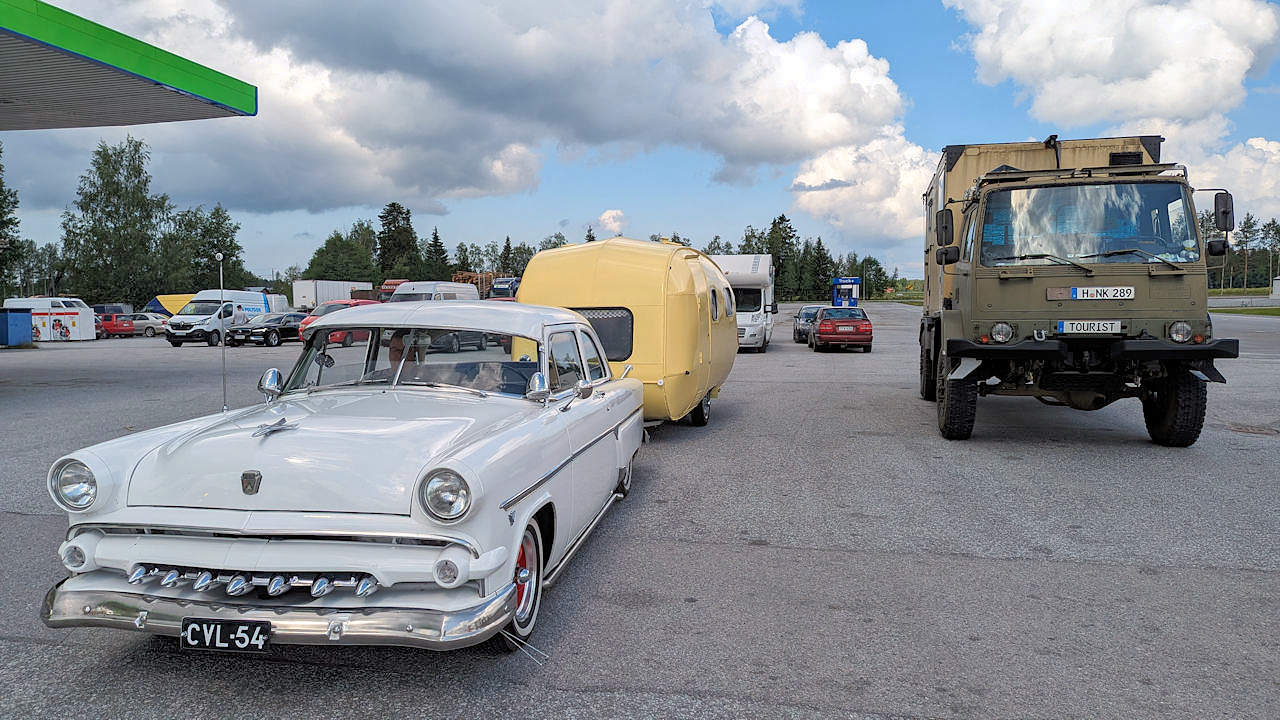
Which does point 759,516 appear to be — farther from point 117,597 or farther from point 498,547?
point 117,597

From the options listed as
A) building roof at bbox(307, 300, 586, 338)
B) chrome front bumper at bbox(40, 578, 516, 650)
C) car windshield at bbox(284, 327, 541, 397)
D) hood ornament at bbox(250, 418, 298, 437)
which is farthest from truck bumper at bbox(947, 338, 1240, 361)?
hood ornament at bbox(250, 418, 298, 437)

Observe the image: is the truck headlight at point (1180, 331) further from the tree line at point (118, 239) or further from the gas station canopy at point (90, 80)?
the tree line at point (118, 239)

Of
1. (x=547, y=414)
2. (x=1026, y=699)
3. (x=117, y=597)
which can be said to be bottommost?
(x=1026, y=699)

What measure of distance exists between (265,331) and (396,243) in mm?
86112

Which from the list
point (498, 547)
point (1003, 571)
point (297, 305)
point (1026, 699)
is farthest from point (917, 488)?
point (297, 305)

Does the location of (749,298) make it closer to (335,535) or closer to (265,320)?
(265,320)

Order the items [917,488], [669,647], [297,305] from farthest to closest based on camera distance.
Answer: [297,305] → [917,488] → [669,647]

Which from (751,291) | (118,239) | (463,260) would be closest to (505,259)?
(463,260)

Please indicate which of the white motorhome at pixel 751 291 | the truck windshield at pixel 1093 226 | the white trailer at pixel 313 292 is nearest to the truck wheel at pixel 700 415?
the truck windshield at pixel 1093 226

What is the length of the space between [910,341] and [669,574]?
95.7 feet

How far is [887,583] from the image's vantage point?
4828mm

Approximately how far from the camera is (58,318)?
120 ft

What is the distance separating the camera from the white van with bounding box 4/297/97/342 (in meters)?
36.0

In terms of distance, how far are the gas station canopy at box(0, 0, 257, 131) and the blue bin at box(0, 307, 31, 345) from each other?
646 inches
